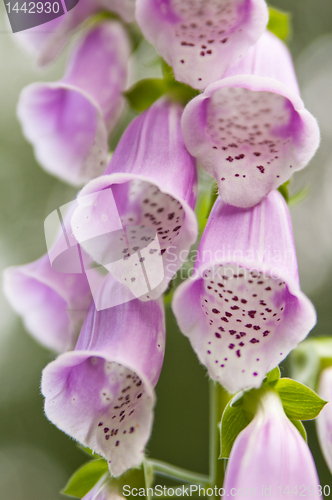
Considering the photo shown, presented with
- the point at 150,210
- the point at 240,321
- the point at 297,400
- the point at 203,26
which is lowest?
the point at 297,400

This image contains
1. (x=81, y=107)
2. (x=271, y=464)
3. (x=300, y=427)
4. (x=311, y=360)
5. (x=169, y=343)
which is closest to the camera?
(x=271, y=464)

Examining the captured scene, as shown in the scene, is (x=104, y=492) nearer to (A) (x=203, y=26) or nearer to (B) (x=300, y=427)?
(B) (x=300, y=427)

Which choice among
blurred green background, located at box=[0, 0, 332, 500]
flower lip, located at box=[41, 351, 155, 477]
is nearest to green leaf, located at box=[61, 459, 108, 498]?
flower lip, located at box=[41, 351, 155, 477]

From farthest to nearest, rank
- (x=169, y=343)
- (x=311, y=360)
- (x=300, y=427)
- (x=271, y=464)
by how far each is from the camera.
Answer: (x=169, y=343) → (x=311, y=360) → (x=300, y=427) → (x=271, y=464)

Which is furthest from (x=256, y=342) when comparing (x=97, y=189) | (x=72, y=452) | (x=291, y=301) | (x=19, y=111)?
(x=72, y=452)

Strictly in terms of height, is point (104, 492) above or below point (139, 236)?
below

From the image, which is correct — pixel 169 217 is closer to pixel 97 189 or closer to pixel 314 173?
pixel 97 189

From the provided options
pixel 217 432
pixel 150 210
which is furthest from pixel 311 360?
pixel 150 210
